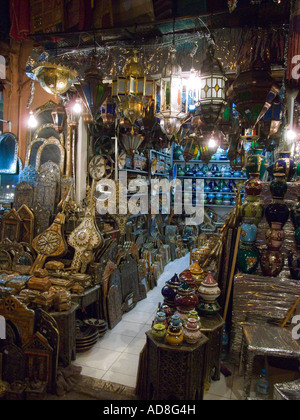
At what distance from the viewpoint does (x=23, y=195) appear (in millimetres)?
4117

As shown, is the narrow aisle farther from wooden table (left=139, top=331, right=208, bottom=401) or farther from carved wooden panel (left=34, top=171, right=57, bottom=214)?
carved wooden panel (left=34, top=171, right=57, bottom=214)

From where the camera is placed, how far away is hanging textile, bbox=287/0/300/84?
1879 millimetres

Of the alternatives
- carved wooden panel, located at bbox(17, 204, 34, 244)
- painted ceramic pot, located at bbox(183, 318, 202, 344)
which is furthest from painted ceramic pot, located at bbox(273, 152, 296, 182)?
carved wooden panel, located at bbox(17, 204, 34, 244)

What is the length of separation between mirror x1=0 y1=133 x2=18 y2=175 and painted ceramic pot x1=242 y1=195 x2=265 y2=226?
139 inches

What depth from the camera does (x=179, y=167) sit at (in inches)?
349

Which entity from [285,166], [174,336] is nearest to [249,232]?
[285,166]

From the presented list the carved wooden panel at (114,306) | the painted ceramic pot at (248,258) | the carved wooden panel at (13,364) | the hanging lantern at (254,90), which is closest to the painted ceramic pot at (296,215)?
the painted ceramic pot at (248,258)

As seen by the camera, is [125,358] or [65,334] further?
[125,358]

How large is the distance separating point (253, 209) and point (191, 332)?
143cm

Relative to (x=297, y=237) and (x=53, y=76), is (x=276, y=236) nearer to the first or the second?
(x=297, y=237)

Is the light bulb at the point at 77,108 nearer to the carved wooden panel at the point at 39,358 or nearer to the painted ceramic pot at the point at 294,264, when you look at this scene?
the carved wooden panel at the point at 39,358
